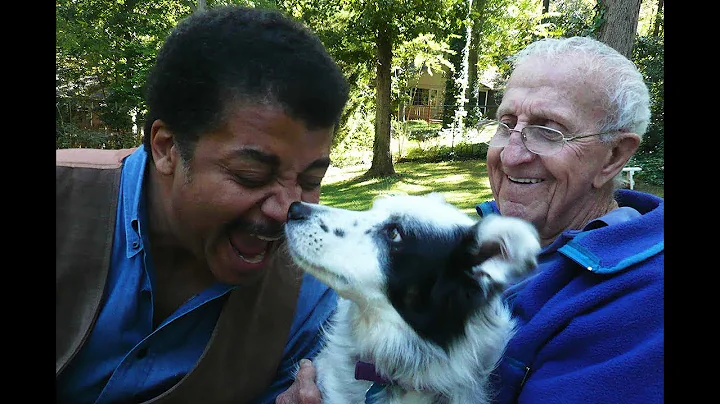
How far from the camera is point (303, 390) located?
219 centimetres

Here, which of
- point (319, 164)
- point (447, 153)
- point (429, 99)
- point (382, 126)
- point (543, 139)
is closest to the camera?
point (319, 164)

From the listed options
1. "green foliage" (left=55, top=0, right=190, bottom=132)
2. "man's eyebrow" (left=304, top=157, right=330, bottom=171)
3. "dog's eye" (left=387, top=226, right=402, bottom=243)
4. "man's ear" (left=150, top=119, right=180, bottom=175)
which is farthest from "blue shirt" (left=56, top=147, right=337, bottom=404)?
"green foliage" (left=55, top=0, right=190, bottom=132)

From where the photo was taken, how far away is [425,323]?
211 cm

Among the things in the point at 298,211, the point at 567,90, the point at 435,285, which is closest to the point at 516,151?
the point at 567,90

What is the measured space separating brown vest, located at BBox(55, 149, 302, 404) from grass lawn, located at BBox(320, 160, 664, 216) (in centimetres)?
636

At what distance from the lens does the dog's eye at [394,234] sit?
214 cm

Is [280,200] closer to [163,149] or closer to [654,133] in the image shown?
[163,149]

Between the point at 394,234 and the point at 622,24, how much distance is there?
6916mm

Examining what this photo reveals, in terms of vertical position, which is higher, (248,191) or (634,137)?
(634,137)

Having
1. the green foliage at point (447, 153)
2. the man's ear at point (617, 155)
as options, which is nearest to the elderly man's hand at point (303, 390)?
the man's ear at point (617, 155)

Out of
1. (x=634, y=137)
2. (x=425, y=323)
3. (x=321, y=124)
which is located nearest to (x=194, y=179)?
(x=321, y=124)

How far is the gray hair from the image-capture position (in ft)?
7.44
